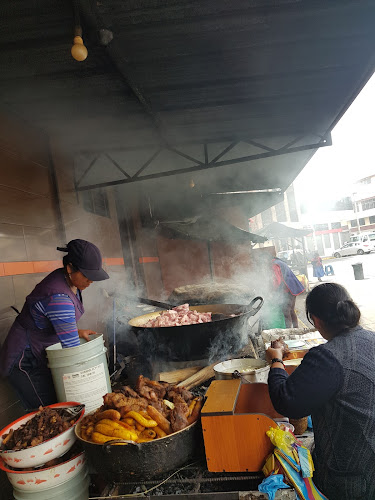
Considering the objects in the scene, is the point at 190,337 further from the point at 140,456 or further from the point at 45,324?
the point at 140,456

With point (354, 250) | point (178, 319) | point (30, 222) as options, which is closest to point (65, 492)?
point (178, 319)

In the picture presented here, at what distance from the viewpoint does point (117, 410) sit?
231 cm

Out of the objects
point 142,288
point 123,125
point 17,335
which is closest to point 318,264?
point 142,288

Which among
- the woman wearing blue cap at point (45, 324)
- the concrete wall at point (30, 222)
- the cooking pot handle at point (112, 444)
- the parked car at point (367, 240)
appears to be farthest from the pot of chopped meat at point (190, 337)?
the parked car at point (367, 240)

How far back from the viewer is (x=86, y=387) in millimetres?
2910

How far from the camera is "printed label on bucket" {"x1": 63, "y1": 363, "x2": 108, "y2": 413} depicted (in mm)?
2871

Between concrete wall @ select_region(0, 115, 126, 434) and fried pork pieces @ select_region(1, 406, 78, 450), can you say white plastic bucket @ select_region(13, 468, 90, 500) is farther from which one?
concrete wall @ select_region(0, 115, 126, 434)

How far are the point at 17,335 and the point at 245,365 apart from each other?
2241 mm

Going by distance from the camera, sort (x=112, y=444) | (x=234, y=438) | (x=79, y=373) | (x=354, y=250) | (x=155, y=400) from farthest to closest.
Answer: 1. (x=354, y=250)
2. (x=79, y=373)
3. (x=155, y=400)
4. (x=234, y=438)
5. (x=112, y=444)

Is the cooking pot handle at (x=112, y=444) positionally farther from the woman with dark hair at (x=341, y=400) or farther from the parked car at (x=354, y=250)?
the parked car at (x=354, y=250)

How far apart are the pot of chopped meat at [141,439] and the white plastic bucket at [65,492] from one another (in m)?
0.30

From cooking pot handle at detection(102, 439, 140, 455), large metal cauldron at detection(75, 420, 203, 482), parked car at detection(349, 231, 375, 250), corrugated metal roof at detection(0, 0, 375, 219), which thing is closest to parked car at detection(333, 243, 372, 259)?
parked car at detection(349, 231, 375, 250)

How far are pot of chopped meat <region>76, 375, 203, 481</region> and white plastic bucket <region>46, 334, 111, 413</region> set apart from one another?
43 cm

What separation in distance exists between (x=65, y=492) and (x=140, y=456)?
705mm
